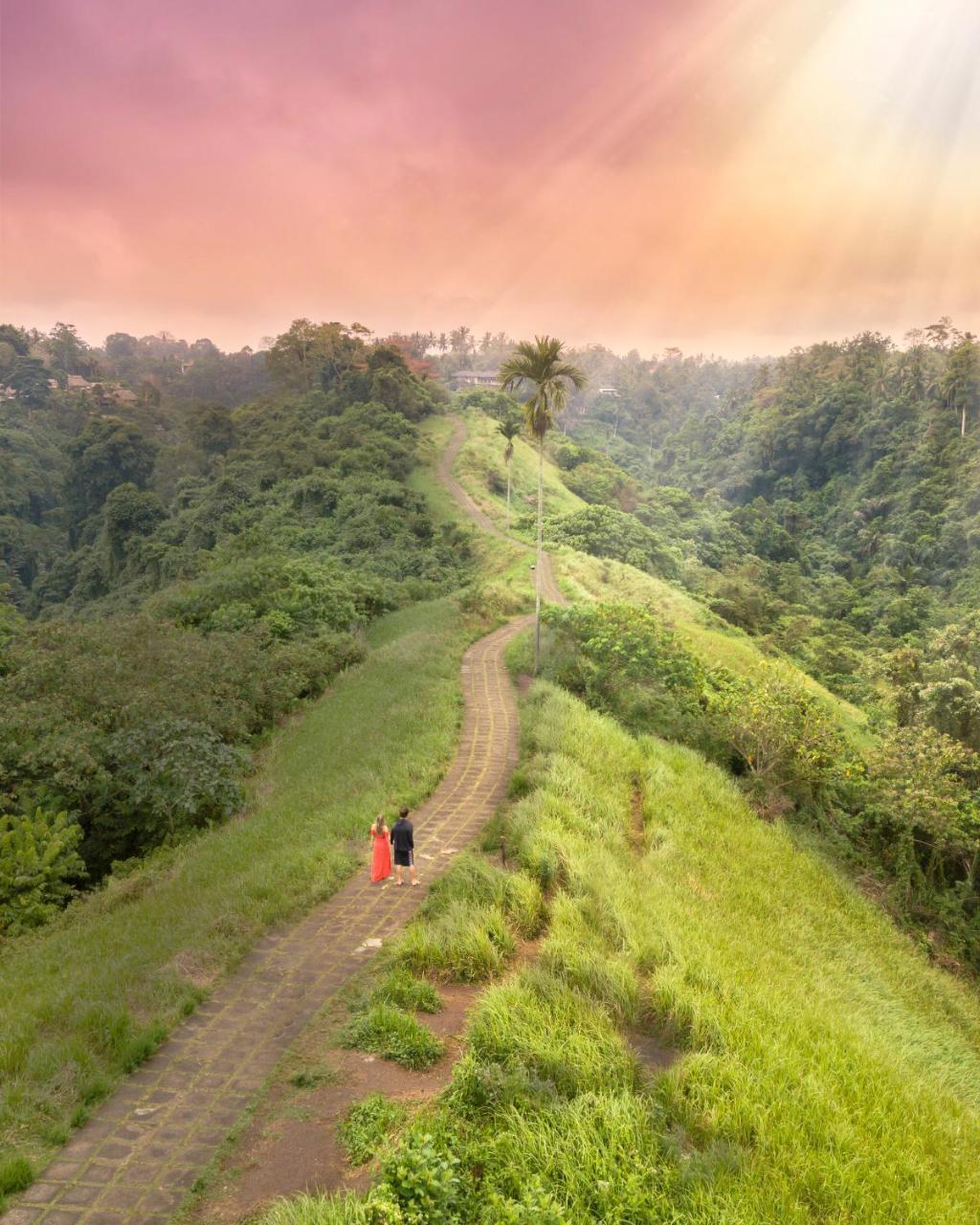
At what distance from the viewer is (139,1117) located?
190 inches

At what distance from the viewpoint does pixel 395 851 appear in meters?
8.49

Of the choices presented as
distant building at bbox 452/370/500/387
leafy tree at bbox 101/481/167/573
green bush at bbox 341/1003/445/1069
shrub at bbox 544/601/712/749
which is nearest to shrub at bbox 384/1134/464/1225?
green bush at bbox 341/1003/445/1069

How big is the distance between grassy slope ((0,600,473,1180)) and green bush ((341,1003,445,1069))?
1.61 m

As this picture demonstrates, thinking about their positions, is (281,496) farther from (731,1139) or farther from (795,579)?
(731,1139)

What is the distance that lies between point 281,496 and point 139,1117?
41261 millimetres

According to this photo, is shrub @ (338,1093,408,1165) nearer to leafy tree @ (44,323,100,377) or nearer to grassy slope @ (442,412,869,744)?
grassy slope @ (442,412,869,744)

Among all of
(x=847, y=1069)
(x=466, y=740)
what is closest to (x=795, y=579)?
(x=466, y=740)

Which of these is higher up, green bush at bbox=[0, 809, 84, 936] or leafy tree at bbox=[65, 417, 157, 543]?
leafy tree at bbox=[65, 417, 157, 543]

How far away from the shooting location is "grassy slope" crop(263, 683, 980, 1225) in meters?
3.93

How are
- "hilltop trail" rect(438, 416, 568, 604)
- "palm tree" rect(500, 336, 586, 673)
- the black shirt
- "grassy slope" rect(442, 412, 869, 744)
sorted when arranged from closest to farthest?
the black shirt → "palm tree" rect(500, 336, 586, 673) → "grassy slope" rect(442, 412, 869, 744) → "hilltop trail" rect(438, 416, 568, 604)

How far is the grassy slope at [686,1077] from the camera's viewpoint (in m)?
3.93

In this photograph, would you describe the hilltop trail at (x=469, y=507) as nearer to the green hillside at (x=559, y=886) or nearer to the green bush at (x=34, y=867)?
the green hillside at (x=559, y=886)

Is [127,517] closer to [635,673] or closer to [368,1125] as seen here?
[635,673]

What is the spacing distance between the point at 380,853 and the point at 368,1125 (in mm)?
4083
